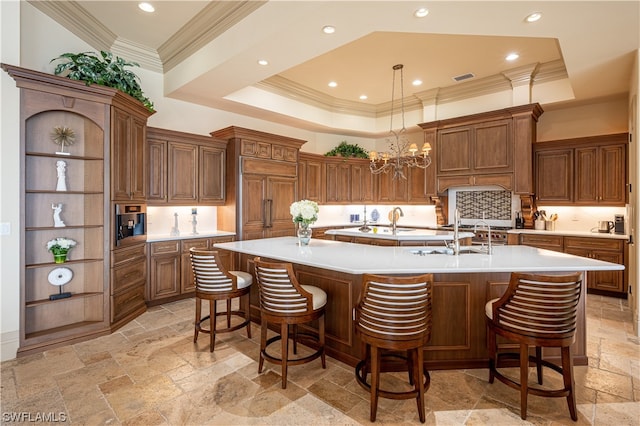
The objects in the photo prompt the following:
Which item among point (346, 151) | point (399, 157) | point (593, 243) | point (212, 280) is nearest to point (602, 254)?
point (593, 243)

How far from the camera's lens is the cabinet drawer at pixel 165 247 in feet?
14.4

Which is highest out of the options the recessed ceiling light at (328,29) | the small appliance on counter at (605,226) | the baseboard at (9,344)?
the recessed ceiling light at (328,29)

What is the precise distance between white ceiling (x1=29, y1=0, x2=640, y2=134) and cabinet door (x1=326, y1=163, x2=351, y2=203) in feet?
4.57

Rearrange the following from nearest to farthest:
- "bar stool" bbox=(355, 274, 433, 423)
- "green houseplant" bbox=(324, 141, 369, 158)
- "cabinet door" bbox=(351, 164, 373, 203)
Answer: "bar stool" bbox=(355, 274, 433, 423), "green houseplant" bbox=(324, 141, 369, 158), "cabinet door" bbox=(351, 164, 373, 203)

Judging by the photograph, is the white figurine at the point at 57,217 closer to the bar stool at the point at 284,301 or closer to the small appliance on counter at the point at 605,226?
the bar stool at the point at 284,301

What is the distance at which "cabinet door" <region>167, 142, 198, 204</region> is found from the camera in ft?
A: 15.8

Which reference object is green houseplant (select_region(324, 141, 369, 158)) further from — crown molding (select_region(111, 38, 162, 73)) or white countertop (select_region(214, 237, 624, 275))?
white countertop (select_region(214, 237, 624, 275))

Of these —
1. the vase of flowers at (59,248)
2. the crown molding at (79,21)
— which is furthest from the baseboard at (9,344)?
the crown molding at (79,21)

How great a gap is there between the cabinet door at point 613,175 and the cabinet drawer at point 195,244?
6353 mm

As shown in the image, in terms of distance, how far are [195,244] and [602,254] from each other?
243 inches

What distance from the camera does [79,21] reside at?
3.78m

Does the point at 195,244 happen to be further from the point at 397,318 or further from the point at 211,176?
the point at 397,318

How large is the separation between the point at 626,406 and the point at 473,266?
1.36 metres

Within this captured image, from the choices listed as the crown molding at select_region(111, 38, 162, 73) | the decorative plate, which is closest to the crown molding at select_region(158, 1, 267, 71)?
the crown molding at select_region(111, 38, 162, 73)
